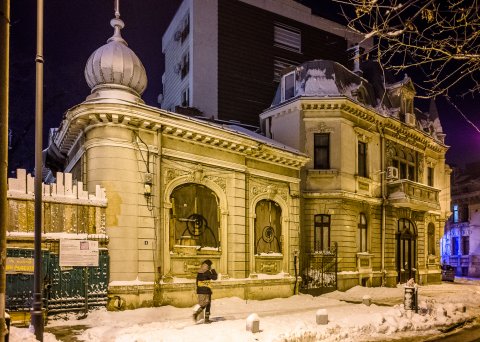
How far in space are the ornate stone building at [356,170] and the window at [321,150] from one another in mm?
53

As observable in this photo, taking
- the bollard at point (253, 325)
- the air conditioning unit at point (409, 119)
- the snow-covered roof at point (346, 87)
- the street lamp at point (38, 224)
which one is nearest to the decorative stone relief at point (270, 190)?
the snow-covered roof at point (346, 87)

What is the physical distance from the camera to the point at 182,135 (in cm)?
1650

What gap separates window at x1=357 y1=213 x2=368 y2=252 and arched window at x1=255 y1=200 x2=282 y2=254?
6545 millimetres

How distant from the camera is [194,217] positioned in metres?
17.0

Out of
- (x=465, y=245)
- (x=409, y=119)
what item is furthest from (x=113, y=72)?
(x=465, y=245)

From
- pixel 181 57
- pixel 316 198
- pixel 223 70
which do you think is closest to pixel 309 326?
pixel 316 198

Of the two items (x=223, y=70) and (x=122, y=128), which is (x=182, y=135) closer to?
(x=122, y=128)

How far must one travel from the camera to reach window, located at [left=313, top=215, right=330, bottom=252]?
2388cm

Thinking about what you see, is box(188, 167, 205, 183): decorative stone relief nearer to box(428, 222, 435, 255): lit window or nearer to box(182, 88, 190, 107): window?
box(182, 88, 190, 107): window

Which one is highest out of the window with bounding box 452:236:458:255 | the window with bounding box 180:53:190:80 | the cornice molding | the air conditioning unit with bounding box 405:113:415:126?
the window with bounding box 180:53:190:80

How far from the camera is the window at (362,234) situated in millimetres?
25266

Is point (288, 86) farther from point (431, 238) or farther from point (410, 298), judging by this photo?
point (431, 238)

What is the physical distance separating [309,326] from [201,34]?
74.2 ft

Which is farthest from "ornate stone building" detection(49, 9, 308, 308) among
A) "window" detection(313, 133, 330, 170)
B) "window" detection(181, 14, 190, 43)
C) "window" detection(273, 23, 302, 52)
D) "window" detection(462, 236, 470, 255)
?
"window" detection(462, 236, 470, 255)
